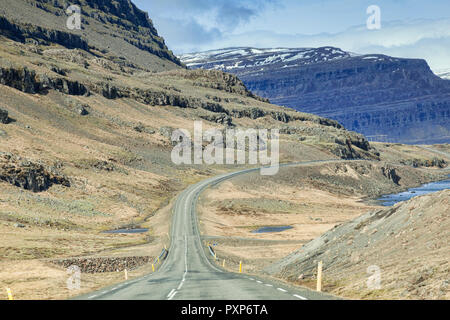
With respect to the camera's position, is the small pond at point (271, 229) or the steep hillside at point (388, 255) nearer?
the steep hillside at point (388, 255)

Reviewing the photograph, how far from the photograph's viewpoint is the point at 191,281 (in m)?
26.5

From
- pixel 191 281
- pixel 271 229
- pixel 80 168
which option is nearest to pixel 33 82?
pixel 80 168

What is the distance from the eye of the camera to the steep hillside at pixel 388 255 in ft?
60.2

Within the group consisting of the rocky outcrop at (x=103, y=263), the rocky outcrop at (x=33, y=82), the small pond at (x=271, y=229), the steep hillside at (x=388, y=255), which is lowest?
the small pond at (x=271, y=229)

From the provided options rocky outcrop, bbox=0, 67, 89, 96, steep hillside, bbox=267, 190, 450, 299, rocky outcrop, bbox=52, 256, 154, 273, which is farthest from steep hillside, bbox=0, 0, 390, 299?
steep hillside, bbox=267, 190, 450, 299

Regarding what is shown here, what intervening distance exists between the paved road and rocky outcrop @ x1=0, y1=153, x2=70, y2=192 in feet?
80.5

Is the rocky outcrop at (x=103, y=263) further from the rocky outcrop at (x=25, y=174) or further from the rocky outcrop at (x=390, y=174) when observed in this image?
the rocky outcrop at (x=390, y=174)

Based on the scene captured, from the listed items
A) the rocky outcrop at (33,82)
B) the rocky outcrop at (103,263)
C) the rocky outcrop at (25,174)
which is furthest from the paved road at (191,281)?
the rocky outcrop at (33,82)

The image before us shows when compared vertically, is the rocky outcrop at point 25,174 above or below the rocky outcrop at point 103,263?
above

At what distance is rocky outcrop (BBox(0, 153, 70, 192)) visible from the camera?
80.0m

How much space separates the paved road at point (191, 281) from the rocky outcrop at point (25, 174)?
2452 cm

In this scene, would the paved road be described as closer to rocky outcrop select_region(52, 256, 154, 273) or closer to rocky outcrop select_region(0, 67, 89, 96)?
rocky outcrop select_region(52, 256, 154, 273)

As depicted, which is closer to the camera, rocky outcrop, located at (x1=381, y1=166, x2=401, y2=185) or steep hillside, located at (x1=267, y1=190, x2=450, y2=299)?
steep hillside, located at (x1=267, y1=190, x2=450, y2=299)

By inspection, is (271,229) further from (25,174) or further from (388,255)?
(388,255)
